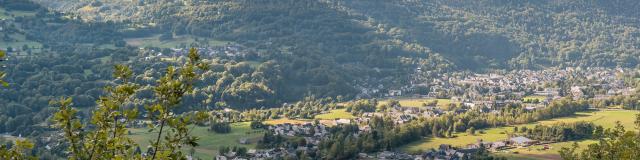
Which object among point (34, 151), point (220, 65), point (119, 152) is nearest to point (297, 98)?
point (220, 65)

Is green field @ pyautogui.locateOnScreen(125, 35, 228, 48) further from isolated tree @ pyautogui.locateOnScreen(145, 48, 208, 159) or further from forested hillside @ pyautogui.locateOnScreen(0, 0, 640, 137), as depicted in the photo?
isolated tree @ pyautogui.locateOnScreen(145, 48, 208, 159)

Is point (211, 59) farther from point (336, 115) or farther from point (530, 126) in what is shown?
point (530, 126)

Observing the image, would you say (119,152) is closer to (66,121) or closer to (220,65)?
(66,121)

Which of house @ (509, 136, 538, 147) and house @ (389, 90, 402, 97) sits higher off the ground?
house @ (509, 136, 538, 147)

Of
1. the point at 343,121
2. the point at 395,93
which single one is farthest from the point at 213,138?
the point at 395,93

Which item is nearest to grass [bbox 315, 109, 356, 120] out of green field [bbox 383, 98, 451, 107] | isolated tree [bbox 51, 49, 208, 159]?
green field [bbox 383, 98, 451, 107]

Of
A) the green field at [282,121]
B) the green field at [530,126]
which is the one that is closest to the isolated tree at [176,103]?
the green field at [530,126]
